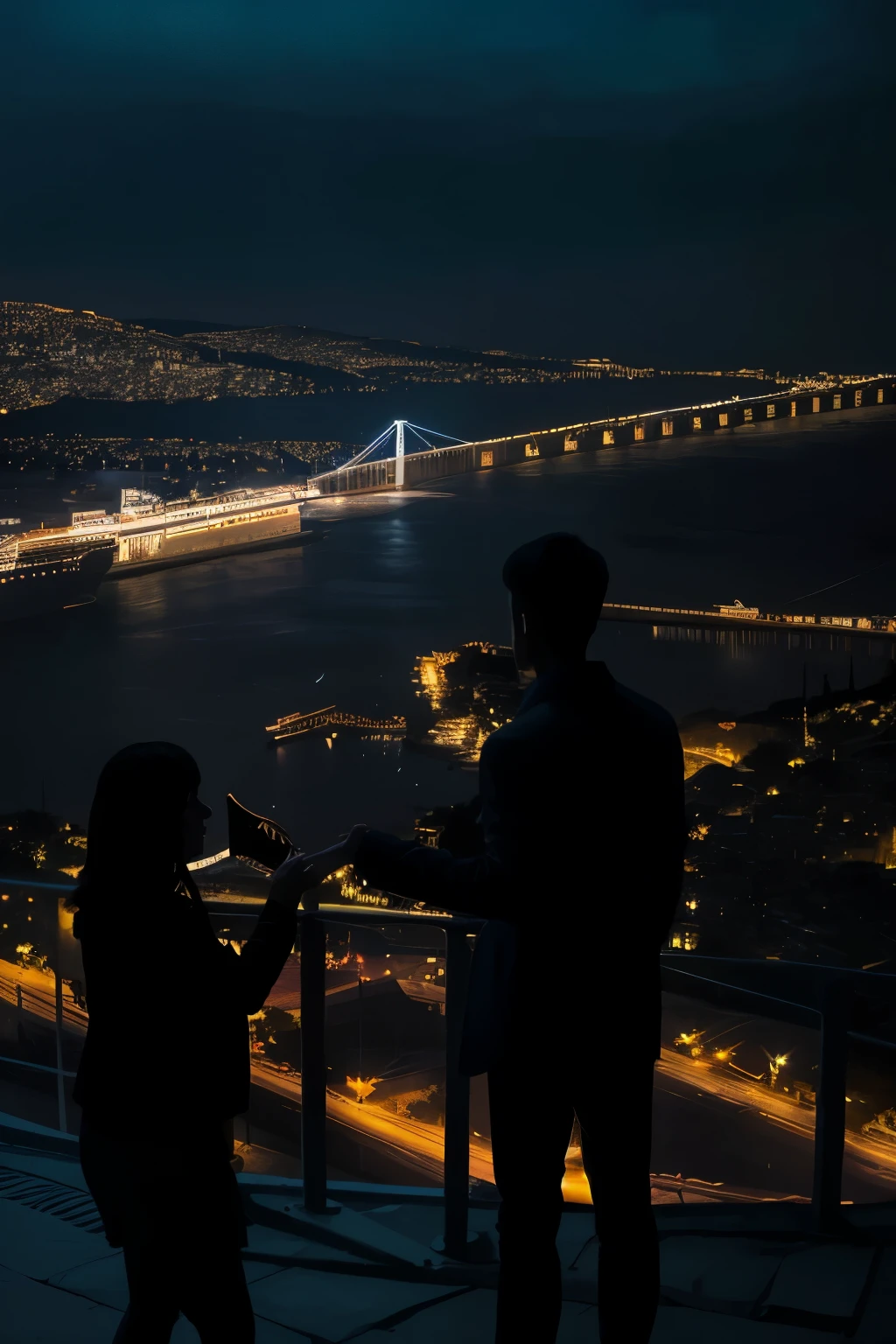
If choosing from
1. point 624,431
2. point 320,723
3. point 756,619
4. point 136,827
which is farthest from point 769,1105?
point 624,431

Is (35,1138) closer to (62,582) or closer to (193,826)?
(193,826)

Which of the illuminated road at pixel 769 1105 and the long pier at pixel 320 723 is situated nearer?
the illuminated road at pixel 769 1105

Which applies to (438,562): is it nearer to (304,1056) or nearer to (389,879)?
(304,1056)

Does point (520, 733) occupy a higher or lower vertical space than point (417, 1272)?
higher

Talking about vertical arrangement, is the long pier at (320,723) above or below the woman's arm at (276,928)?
below

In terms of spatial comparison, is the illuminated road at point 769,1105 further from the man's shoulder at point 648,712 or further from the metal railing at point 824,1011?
the man's shoulder at point 648,712

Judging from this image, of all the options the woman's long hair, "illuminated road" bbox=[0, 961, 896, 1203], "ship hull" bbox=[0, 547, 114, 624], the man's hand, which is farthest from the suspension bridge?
the woman's long hair

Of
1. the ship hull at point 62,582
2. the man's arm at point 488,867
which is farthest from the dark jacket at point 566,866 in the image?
the ship hull at point 62,582
